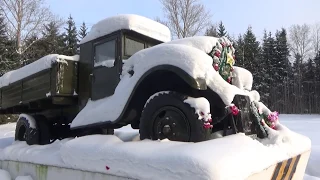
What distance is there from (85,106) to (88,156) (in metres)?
2.03

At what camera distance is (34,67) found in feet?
21.1

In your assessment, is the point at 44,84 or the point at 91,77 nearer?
the point at 91,77

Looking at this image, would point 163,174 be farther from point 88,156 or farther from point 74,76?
point 74,76

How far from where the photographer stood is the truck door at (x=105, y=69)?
5261 millimetres

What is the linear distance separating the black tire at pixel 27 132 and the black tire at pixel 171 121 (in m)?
3.38

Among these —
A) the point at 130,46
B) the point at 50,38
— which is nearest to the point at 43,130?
the point at 130,46

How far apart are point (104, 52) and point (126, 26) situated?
0.61 meters

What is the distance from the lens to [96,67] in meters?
5.62

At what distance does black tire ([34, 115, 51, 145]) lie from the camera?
6.66 meters

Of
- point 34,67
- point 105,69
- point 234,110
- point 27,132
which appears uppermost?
point 34,67

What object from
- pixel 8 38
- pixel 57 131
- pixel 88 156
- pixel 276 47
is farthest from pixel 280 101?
pixel 88 156

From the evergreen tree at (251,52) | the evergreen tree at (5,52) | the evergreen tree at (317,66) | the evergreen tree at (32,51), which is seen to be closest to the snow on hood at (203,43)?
the evergreen tree at (32,51)

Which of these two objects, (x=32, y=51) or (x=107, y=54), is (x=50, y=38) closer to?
(x=32, y=51)

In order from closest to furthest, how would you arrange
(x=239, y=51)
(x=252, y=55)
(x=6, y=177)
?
(x=6, y=177)
(x=239, y=51)
(x=252, y=55)
